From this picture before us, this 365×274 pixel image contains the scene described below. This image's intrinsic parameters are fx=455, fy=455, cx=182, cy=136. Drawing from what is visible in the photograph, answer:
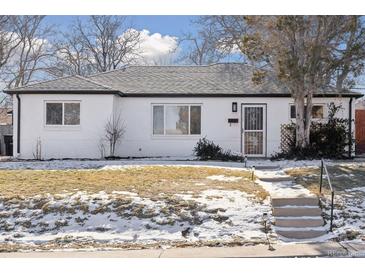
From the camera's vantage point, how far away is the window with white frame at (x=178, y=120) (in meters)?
18.3

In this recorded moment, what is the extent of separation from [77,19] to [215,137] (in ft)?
83.1

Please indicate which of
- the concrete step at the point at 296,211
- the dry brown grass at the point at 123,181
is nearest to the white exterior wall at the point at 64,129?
the dry brown grass at the point at 123,181

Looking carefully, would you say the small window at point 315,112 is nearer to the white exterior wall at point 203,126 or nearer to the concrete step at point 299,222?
the white exterior wall at point 203,126

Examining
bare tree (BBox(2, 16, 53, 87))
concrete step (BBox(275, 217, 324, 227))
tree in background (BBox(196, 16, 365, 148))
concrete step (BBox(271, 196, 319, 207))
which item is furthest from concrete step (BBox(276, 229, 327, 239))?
bare tree (BBox(2, 16, 53, 87))

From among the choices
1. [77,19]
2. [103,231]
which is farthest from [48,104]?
[77,19]

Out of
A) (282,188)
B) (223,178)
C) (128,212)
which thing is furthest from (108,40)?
(128,212)

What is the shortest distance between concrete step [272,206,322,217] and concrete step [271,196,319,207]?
0.19 meters

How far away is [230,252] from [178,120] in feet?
38.2

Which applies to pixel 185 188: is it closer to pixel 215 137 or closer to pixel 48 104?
pixel 215 137

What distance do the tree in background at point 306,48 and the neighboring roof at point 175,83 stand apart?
6.34ft

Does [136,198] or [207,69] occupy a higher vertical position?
[207,69]

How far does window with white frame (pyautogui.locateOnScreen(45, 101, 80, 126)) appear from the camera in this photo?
17.5 m

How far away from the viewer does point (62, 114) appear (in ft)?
57.5

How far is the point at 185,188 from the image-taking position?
10.2m
